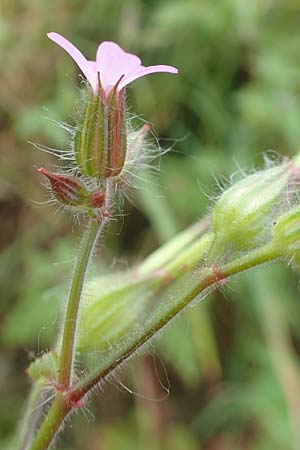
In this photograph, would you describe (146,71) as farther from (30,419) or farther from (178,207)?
(178,207)

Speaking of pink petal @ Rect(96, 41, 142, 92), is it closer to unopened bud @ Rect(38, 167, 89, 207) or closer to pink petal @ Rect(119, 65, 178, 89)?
pink petal @ Rect(119, 65, 178, 89)

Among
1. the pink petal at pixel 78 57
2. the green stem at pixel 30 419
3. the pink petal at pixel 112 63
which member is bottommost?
the green stem at pixel 30 419

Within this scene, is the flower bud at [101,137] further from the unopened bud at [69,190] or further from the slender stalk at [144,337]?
the slender stalk at [144,337]

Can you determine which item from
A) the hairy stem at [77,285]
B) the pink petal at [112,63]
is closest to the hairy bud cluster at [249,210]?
the hairy stem at [77,285]

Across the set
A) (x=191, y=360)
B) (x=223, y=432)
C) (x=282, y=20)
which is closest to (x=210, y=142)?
(x=282, y=20)

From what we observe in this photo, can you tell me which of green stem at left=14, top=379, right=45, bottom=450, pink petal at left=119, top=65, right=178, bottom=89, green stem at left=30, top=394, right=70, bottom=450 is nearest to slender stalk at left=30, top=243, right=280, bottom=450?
green stem at left=30, top=394, right=70, bottom=450
